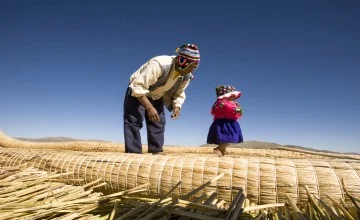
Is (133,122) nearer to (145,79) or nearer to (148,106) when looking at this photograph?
(148,106)

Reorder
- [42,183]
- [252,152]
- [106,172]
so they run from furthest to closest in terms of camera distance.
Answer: [252,152] → [106,172] → [42,183]

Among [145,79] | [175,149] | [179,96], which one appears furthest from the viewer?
[175,149]

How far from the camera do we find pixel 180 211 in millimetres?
1127

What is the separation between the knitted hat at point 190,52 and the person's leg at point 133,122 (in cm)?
71

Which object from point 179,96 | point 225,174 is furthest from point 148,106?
point 225,174

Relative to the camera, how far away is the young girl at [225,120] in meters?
3.97

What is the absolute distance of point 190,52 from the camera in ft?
9.87

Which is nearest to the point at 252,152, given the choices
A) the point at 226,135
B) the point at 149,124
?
the point at 226,135

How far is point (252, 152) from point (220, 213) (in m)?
3.94

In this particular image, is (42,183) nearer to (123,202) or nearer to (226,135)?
(123,202)

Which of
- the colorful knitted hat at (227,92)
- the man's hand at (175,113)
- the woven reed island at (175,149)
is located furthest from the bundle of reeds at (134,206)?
the woven reed island at (175,149)

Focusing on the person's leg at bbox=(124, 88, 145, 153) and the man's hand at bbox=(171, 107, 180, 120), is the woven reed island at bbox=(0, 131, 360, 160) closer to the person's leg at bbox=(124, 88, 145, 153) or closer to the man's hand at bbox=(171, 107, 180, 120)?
the man's hand at bbox=(171, 107, 180, 120)

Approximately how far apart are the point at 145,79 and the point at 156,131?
72 centimetres

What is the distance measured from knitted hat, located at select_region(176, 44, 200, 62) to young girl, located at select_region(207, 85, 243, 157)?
114cm
